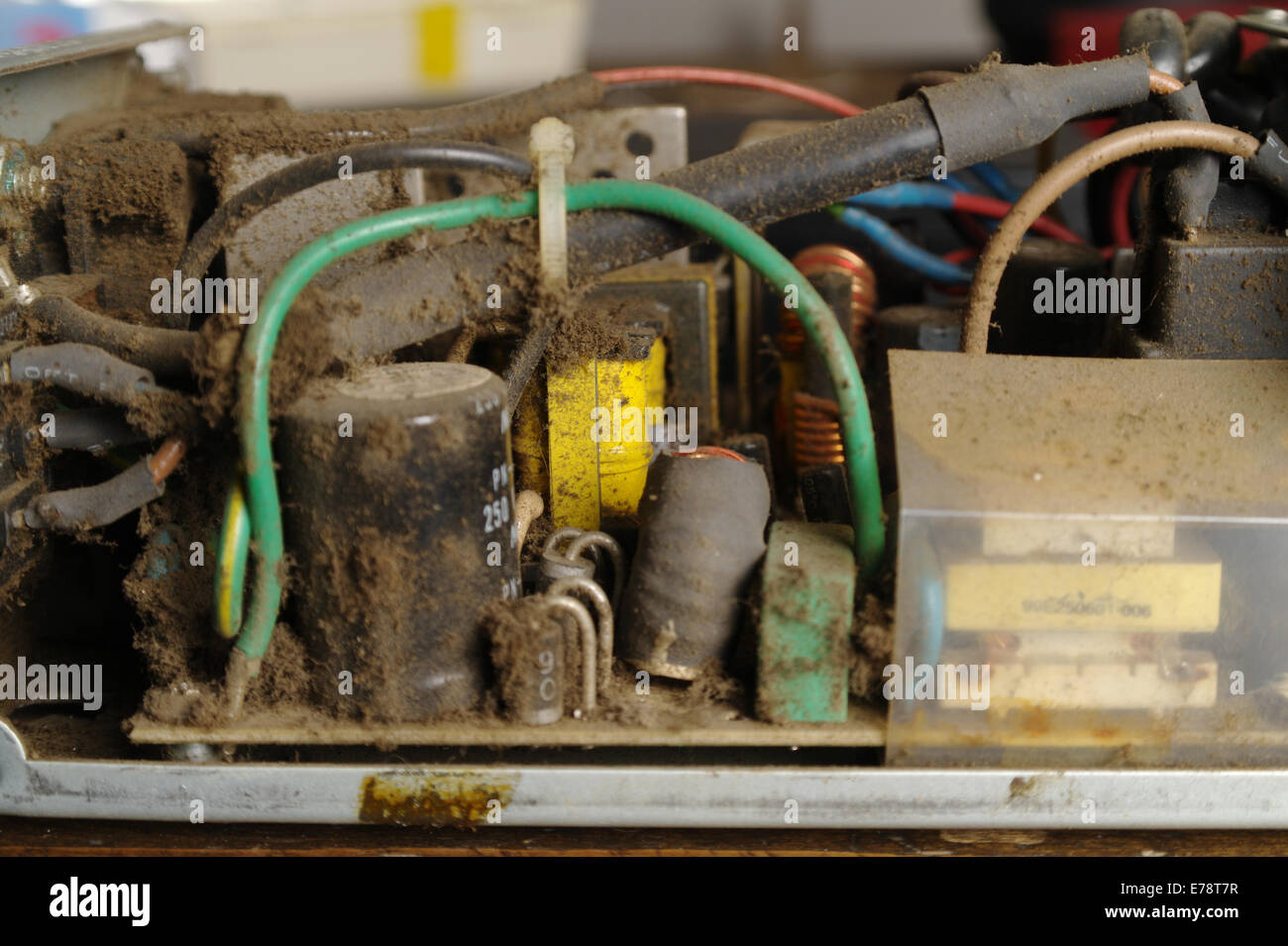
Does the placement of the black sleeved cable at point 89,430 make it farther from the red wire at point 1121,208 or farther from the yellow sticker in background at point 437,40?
the yellow sticker in background at point 437,40

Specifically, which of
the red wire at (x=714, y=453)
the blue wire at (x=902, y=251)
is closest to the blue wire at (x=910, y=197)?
the blue wire at (x=902, y=251)

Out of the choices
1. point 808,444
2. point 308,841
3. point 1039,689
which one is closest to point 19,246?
point 308,841

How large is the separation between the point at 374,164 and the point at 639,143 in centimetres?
61

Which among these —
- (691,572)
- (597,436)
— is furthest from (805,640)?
(597,436)

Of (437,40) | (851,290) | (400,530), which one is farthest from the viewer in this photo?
(437,40)

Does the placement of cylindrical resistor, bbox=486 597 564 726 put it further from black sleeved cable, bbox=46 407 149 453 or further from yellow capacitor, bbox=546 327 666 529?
black sleeved cable, bbox=46 407 149 453

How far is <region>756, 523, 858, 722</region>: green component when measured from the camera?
3.31 ft

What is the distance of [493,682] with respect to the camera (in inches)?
41.3

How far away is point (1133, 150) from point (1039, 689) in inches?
20.9

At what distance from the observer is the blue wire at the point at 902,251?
1.71 meters

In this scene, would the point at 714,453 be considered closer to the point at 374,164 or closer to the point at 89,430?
the point at 374,164

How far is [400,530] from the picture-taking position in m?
0.99

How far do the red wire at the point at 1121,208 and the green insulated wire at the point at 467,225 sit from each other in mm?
1078

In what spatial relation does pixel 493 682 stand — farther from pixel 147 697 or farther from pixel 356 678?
pixel 147 697
